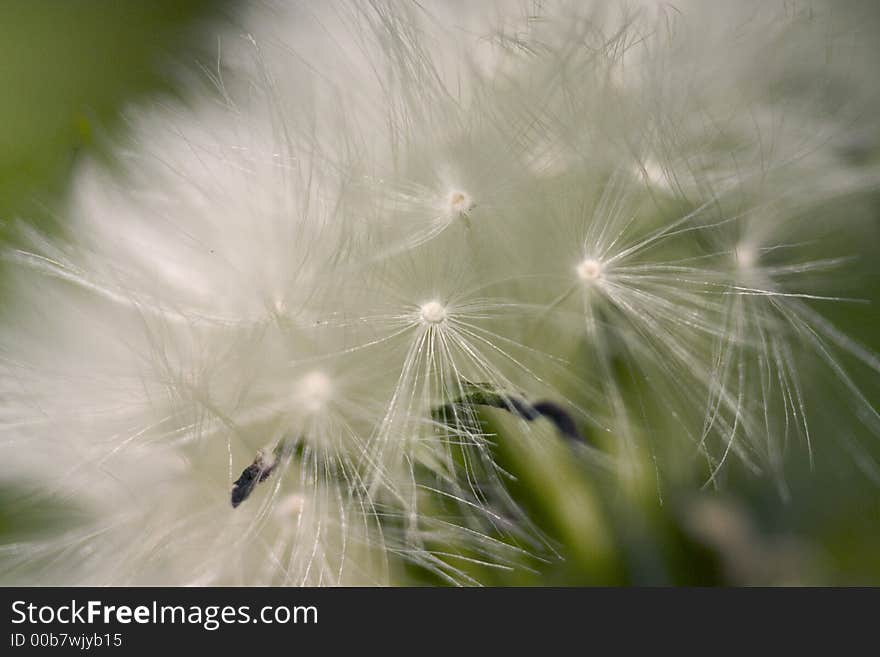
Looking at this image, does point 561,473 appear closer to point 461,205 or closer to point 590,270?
point 590,270

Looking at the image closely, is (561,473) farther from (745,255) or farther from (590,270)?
(745,255)

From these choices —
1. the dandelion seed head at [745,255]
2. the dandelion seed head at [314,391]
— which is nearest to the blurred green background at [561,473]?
the dandelion seed head at [745,255]

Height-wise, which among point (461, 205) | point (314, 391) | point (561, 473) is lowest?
point (561, 473)

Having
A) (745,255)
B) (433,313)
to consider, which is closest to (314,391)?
(433,313)

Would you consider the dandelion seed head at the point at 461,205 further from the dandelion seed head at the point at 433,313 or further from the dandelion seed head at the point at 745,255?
the dandelion seed head at the point at 745,255

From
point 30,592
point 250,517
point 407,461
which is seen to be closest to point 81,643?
point 30,592

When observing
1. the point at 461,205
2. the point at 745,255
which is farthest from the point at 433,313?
the point at 745,255

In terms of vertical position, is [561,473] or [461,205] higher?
[461,205]

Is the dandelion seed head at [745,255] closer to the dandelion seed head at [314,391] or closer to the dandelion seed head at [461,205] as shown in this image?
the dandelion seed head at [461,205]

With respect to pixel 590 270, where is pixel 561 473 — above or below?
below

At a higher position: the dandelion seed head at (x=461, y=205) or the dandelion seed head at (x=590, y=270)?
the dandelion seed head at (x=461, y=205)
